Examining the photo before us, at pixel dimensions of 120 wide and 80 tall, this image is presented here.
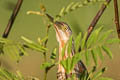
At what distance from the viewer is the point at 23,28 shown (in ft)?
7.06

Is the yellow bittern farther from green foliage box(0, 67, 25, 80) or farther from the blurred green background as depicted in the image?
the blurred green background

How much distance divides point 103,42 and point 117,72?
5.09ft

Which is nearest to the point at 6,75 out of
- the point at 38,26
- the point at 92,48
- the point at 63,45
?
the point at 92,48

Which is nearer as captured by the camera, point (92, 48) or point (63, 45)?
point (92, 48)

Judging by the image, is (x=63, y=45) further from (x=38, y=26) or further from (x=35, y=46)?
(x=38, y=26)

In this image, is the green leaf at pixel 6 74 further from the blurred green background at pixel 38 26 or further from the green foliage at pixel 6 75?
the blurred green background at pixel 38 26

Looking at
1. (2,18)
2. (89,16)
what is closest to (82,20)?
(89,16)

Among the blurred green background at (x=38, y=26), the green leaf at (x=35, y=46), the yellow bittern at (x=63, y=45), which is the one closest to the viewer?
the green leaf at (x=35, y=46)

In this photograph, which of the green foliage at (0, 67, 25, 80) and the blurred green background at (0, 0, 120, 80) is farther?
the blurred green background at (0, 0, 120, 80)

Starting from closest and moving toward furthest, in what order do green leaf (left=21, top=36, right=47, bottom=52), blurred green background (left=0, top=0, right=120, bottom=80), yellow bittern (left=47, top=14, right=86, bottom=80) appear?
green leaf (left=21, top=36, right=47, bottom=52) < yellow bittern (left=47, top=14, right=86, bottom=80) < blurred green background (left=0, top=0, right=120, bottom=80)

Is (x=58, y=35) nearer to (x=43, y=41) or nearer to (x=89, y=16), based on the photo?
(x=43, y=41)

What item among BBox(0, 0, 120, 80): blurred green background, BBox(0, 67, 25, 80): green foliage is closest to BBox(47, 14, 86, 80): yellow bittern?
BBox(0, 67, 25, 80): green foliage

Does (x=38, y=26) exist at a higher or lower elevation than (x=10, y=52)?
higher

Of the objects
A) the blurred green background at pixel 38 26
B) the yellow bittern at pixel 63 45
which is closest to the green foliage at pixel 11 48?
the yellow bittern at pixel 63 45
